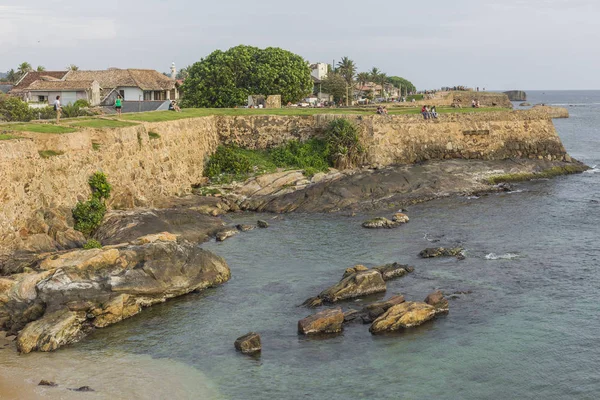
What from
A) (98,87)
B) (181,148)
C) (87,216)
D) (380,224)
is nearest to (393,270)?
(380,224)

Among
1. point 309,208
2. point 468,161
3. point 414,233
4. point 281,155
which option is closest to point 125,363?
point 414,233

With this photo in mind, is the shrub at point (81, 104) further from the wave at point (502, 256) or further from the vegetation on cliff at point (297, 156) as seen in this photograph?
the wave at point (502, 256)

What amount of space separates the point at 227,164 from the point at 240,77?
77.1ft

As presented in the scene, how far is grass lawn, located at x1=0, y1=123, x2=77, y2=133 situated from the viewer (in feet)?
122

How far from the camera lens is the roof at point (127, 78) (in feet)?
272

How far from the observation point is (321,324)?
2556 centimetres

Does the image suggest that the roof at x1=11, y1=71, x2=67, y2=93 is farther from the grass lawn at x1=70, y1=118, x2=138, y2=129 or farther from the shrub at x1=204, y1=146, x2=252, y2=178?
the grass lawn at x1=70, y1=118, x2=138, y2=129

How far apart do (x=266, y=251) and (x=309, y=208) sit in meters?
11.0

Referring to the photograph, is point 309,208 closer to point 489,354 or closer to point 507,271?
point 507,271

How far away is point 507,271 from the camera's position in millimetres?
32406

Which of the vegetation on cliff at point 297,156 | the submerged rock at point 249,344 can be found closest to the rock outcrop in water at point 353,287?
the submerged rock at point 249,344

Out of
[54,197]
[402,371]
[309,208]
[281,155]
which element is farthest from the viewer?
[281,155]

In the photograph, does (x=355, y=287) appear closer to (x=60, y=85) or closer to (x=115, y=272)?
(x=115, y=272)

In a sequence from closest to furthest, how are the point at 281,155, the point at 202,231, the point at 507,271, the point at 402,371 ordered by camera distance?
the point at 402,371 < the point at 507,271 < the point at 202,231 < the point at 281,155
